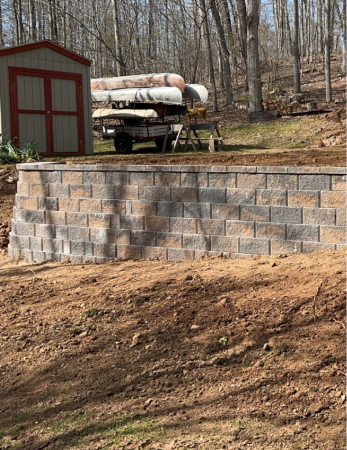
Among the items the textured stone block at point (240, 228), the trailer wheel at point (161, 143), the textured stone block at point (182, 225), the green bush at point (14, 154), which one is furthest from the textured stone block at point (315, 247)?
the trailer wheel at point (161, 143)

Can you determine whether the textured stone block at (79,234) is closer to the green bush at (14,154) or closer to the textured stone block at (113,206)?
the textured stone block at (113,206)

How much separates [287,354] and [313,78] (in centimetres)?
3324

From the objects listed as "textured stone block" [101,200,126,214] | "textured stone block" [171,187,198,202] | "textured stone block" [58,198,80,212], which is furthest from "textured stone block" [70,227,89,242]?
"textured stone block" [171,187,198,202]

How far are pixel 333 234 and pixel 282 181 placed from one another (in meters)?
0.77

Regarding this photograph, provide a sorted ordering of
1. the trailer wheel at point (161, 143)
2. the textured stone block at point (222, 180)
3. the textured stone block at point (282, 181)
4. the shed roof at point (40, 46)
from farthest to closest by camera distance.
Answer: the trailer wheel at point (161, 143), the shed roof at point (40, 46), the textured stone block at point (222, 180), the textured stone block at point (282, 181)

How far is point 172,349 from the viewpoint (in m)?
4.48

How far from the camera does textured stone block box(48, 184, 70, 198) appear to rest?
7.66 metres

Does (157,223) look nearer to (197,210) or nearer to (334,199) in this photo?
(197,210)

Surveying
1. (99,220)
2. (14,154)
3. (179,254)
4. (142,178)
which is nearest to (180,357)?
(179,254)

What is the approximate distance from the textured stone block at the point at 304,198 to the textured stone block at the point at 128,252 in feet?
6.71

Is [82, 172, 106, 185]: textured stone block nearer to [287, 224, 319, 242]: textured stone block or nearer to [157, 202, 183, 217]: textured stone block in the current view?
[157, 202, 183, 217]: textured stone block

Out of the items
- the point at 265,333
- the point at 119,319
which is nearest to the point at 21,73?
the point at 119,319

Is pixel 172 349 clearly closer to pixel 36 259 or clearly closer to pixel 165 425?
pixel 165 425

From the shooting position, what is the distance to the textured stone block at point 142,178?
22.8 ft
